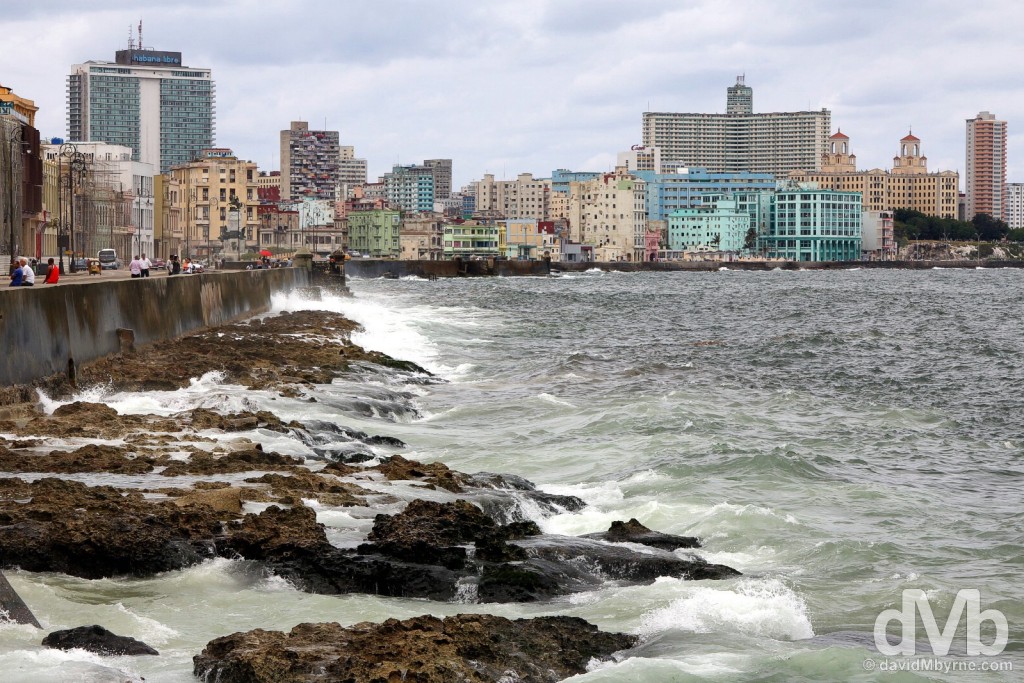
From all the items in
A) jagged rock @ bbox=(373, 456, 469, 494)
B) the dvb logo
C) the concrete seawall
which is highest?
the concrete seawall

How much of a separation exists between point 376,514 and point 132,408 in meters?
8.12

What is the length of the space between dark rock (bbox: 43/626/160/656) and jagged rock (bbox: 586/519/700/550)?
4.54 m

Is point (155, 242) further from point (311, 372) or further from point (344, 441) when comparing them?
point (344, 441)

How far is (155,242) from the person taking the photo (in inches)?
5017

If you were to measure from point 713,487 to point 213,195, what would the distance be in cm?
13249

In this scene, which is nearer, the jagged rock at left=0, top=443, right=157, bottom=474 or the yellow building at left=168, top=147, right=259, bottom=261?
the jagged rock at left=0, top=443, right=157, bottom=474

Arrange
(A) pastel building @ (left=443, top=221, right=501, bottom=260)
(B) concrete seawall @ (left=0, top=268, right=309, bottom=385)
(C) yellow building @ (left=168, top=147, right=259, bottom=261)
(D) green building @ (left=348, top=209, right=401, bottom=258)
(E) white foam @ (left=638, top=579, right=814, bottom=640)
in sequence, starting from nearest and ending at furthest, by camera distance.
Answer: (E) white foam @ (left=638, top=579, right=814, bottom=640) → (B) concrete seawall @ (left=0, top=268, right=309, bottom=385) → (C) yellow building @ (left=168, top=147, right=259, bottom=261) → (D) green building @ (left=348, top=209, right=401, bottom=258) → (A) pastel building @ (left=443, top=221, right=501, bottom=260)

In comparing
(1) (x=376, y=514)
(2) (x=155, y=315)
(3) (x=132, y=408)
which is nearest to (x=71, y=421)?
(3) (x=132, y=408)

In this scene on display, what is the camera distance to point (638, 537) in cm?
1180

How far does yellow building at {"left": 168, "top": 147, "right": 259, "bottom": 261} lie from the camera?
139 metres

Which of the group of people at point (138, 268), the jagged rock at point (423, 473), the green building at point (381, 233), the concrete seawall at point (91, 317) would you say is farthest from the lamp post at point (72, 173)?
the green building at point (381, 233)

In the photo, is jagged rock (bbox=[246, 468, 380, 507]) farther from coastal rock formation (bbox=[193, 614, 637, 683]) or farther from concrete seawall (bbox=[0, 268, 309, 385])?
concrete seawall (bbox=[0, 268, 309, 385])

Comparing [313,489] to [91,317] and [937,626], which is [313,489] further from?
[91,317]

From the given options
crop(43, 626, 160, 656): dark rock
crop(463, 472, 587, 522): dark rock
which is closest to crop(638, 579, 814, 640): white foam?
crop(463, 472, 587, 522): dark rock
